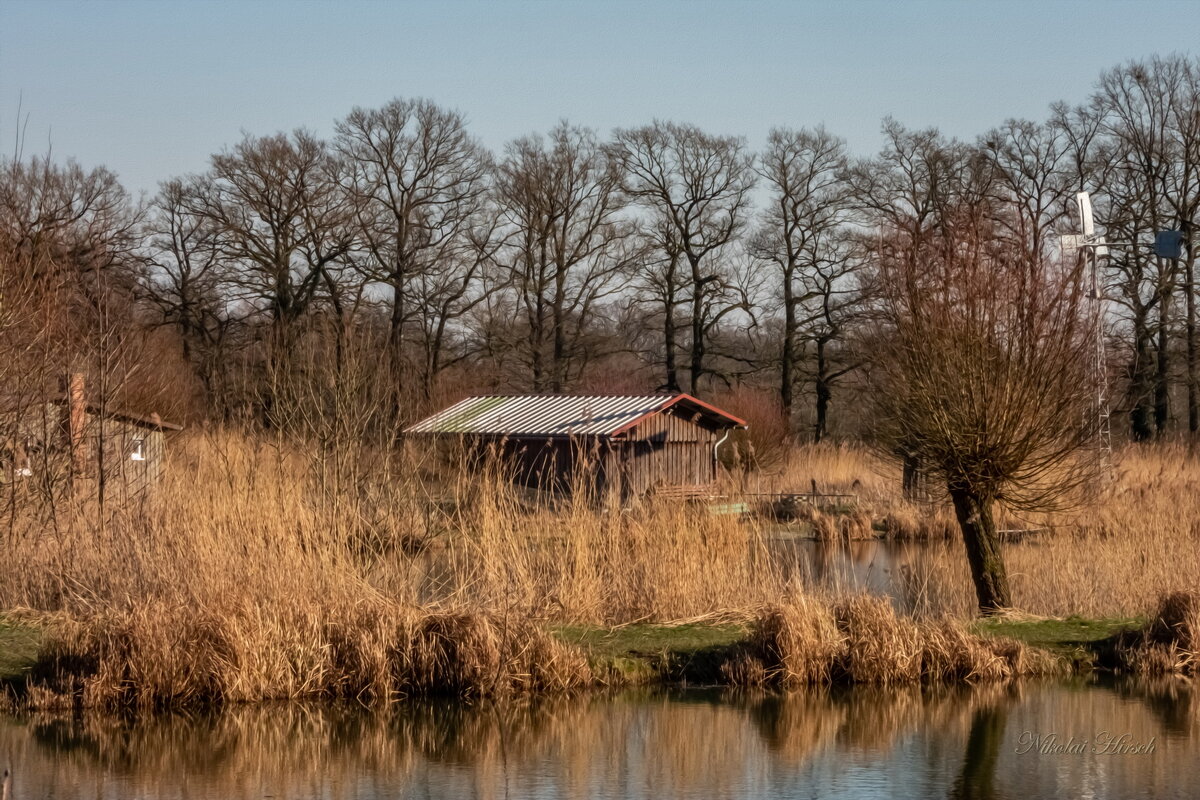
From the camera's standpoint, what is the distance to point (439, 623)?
11.1 meters

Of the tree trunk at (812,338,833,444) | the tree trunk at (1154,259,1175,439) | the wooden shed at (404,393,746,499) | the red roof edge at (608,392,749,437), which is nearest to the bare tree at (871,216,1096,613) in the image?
the wooden shed at (404,393,746,499)

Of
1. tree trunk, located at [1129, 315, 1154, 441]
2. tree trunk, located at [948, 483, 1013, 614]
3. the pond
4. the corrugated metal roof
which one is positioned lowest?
the pond

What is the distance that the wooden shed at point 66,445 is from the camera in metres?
14.6

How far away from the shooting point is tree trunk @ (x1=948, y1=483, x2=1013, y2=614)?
1413 cm

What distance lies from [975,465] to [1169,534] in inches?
180

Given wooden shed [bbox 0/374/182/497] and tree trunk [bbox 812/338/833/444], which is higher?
tree trunk [bbox 812/338/833/444]

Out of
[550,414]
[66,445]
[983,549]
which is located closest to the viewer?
[983,549]

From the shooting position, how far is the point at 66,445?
1520cm

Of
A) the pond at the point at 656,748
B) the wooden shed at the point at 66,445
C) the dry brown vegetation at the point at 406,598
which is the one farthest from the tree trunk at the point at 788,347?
the pond at the point at 656,748

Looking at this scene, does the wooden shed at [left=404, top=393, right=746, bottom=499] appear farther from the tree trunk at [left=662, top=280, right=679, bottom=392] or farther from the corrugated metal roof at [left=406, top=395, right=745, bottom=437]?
the tree trunk at [left=662, top=280, right=679, bottom=392]

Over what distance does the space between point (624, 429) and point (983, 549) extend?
16733 millimetres

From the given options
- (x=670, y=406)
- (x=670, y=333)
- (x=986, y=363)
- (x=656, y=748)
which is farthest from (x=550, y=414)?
(x=656, y=748)

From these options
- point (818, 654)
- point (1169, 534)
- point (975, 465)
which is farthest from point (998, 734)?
point (1169, 534)

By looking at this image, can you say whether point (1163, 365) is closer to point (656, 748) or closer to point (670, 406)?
point (670, 406)
